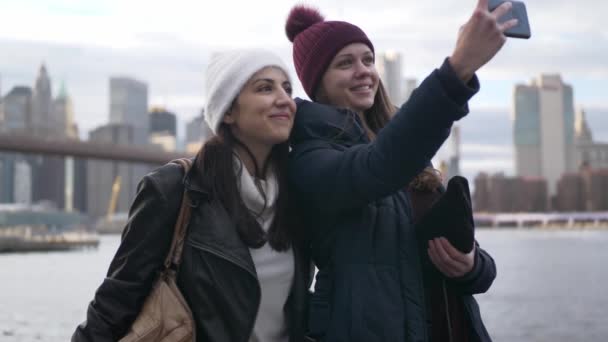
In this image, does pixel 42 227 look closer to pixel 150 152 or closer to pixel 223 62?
pixel 150 152

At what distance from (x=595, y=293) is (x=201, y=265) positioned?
18.0 meters

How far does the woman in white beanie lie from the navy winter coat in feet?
0.20

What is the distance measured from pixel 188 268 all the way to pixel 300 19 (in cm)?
62

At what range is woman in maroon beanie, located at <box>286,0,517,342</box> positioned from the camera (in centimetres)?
120

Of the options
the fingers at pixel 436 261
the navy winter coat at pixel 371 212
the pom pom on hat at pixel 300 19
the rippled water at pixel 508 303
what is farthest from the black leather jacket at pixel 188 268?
the rippled water at pixel 508 303

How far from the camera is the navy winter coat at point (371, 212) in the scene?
121 centimetres

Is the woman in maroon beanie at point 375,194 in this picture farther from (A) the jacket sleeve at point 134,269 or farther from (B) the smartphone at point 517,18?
(A) the jacket sleeve at point 134,269

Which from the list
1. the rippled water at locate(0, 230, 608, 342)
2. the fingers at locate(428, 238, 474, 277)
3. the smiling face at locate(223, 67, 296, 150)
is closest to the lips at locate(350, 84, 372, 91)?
the smiling face at locate(223, 67, 296, 150)

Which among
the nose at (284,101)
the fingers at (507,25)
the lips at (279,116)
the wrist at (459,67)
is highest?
the fingers at (507,25)

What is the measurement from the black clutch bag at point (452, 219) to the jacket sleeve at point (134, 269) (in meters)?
0.47

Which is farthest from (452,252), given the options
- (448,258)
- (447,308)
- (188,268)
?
(188,268)

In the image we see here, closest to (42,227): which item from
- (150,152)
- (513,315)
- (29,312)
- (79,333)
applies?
(150,152)

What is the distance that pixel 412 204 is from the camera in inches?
58.7

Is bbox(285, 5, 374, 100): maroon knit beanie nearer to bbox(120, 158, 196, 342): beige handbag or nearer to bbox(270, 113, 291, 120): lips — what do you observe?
bbox(270, 113, 291, 120): lips
